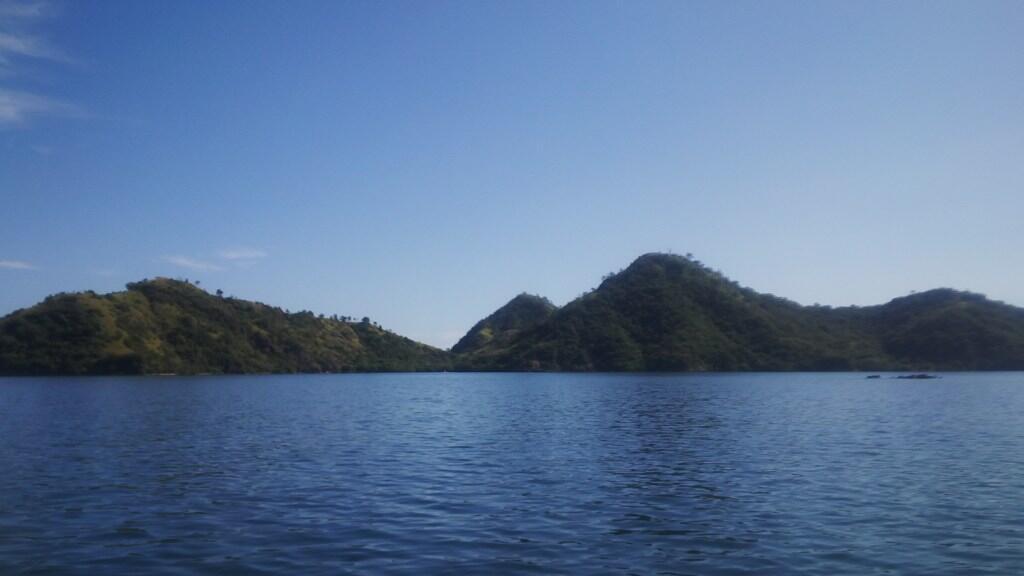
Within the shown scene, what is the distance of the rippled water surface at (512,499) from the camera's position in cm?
2202

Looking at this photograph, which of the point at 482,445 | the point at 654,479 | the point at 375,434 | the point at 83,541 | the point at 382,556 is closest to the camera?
the point at 382,556

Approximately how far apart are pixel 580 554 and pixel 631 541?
8.35 feet

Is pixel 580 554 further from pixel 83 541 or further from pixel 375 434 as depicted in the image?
pixel 375 434

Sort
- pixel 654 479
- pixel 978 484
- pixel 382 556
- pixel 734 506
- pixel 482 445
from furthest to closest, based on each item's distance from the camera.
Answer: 1. pixel 482 445
2. pixel 654 479
3. pixel 978 484
4. pixel 734 506
5. pixel 382 556

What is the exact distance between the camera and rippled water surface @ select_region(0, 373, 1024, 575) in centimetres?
2202

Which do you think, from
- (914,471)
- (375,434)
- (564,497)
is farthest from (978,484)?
(375,434)

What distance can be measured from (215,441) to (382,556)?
116 feet

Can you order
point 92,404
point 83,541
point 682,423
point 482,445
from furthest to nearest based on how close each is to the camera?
point 92,404 → point 682,423 → point 482,445 → point 83,541

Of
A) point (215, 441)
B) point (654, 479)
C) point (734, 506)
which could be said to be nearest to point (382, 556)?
point (734, 506)

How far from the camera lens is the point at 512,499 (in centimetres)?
3134

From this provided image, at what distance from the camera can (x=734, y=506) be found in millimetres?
29922

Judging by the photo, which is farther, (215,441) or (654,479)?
(215,441)

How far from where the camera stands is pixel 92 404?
9131cm

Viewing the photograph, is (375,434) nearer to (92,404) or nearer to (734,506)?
(734,506)
